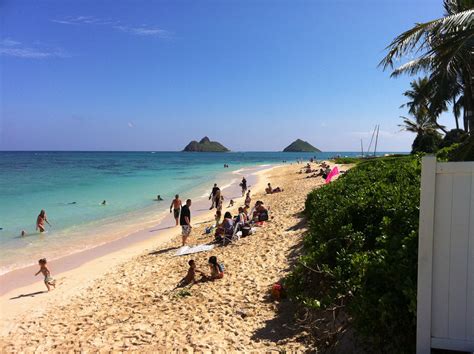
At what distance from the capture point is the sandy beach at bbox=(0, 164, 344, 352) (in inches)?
202

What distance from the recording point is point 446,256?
2.87 metres

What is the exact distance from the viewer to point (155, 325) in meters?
5.74

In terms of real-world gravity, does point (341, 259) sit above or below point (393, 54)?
below

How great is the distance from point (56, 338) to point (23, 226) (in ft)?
42.1

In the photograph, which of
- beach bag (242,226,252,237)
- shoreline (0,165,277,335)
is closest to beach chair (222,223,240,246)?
beach bag (242,226,252,237)

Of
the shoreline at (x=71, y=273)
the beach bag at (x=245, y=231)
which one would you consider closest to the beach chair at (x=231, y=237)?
the beach bag at (x=245, y=231)

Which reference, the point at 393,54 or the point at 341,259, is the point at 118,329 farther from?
the point at 393,54

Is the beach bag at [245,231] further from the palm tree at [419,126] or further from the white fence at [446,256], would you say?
the palm tree at [419,126]

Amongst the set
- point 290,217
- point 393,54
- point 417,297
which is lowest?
point 290,217

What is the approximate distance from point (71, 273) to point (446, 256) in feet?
32.0

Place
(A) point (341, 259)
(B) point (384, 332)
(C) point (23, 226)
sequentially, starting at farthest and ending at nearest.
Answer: (C) point (23, 226), (A) point (341, 259), (B) point (384, 332)

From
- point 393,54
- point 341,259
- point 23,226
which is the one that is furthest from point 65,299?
point 23,226

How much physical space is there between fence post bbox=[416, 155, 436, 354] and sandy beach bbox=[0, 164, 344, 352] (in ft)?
5.40

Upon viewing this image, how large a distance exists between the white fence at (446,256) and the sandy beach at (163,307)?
1758 mm
